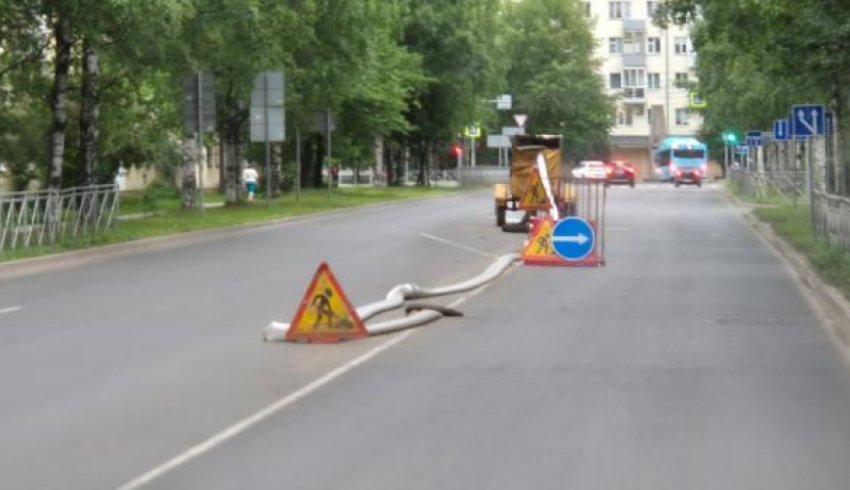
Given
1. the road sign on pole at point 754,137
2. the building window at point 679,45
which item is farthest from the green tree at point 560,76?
the road sign on pole at point 754,137

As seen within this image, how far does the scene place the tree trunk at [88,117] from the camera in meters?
25.9

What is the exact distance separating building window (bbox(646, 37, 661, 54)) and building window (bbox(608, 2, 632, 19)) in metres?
2.96

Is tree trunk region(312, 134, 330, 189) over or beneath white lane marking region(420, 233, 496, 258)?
over

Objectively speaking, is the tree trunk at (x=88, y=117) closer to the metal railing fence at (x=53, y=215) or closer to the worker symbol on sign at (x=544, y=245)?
the metal railing fence at (x=53, y=215)

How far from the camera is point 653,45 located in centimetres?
10825

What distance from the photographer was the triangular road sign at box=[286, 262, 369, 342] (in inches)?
444

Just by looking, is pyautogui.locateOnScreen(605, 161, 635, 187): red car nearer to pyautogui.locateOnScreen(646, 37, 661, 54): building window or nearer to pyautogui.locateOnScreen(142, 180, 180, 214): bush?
pyautogui.locateOnScreen(142, 180, 180, 214): bush

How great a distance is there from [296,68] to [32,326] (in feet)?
79.3

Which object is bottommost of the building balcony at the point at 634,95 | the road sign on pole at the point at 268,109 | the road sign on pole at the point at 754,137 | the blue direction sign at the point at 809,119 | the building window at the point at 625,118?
the blue direction sign at the point at 809,119

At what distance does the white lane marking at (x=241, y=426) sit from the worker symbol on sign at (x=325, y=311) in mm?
608

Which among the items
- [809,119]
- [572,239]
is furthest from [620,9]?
[572,239]

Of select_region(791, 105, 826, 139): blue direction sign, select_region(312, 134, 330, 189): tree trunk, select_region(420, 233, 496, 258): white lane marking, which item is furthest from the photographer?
select_region(312, 134, 330, 189): tree trunk

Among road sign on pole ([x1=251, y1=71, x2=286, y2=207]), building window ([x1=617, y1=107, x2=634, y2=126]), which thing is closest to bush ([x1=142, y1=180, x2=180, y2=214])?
road sign on pole ([x1=251, y1=71, x2=286, y2=207])

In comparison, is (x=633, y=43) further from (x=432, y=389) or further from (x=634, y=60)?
(x=432, y=389)
